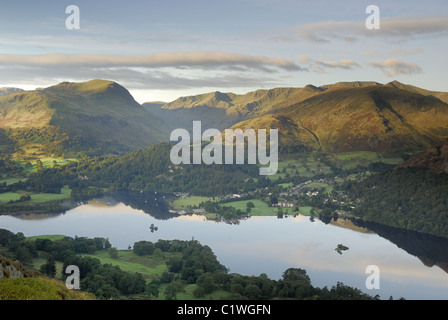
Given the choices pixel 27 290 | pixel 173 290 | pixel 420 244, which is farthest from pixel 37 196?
pixel 27 290

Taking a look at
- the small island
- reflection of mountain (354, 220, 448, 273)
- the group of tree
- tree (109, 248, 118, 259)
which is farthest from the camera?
the group of tree

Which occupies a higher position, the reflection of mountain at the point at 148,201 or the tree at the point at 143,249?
the reflection of mountain at the point at 148,201

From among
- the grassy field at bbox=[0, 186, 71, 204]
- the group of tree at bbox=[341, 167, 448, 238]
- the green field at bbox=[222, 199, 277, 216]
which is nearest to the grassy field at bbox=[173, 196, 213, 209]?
the green field at bbox=[222, 199, 277, 216]

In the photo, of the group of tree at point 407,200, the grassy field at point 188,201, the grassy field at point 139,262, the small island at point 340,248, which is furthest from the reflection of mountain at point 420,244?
the grassy field at point 188,201

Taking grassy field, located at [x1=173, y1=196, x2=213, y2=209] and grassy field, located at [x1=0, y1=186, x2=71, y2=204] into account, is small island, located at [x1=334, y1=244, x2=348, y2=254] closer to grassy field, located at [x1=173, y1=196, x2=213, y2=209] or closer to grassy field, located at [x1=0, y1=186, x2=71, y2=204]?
grassy field, located at [x1=173, y1=196, x2=213, y2=209]

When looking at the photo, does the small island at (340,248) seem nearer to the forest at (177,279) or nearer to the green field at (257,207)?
the forest at (177,279)
